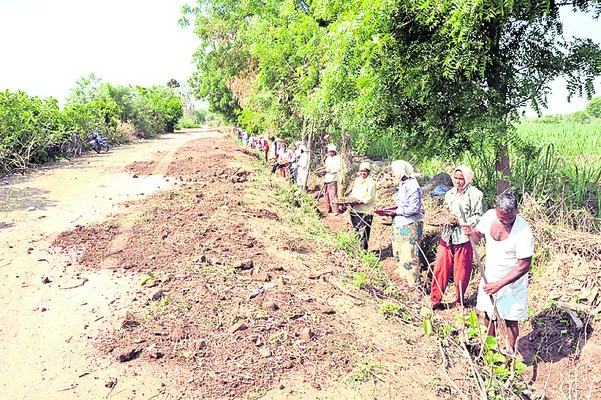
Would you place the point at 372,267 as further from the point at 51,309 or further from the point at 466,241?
the point at 51,309

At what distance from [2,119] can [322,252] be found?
38.6 ft

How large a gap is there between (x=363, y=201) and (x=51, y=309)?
428 cm

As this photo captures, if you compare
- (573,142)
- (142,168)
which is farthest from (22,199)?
(573,142)

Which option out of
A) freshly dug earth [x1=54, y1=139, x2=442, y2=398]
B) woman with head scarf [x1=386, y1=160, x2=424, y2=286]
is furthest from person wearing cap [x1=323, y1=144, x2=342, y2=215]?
woman with head scarf [x1=386, y1=160, x2=424, y2=286]

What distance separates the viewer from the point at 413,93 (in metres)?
4.98

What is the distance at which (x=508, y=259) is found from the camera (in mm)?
3518

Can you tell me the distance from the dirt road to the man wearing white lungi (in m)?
2.91

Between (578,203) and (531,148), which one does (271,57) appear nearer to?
(531,148)

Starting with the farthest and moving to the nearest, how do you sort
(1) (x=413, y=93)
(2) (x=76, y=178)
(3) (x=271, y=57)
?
(2) (x=76, y=178)
(3) (x=271, y=57)
(1) (x=413, y=93)

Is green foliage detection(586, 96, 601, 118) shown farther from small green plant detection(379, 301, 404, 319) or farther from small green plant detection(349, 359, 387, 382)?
small green plant detection(349, 359, 387, 382)

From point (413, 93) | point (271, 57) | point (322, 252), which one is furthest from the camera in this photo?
point (271, 57)

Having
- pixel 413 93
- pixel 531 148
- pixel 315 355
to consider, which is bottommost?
pixel 315 355

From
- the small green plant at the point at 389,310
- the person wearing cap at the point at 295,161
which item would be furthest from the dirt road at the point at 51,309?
the person wearing cap at the point at 295,161

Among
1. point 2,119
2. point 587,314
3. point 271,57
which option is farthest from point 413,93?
point 2,119
